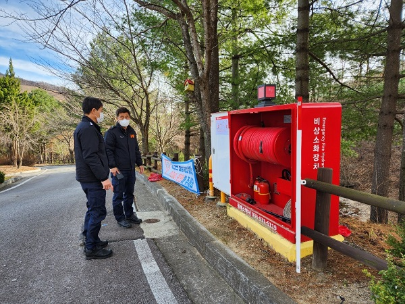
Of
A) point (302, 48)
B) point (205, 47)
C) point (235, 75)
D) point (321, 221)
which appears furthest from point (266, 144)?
point (235, 75)

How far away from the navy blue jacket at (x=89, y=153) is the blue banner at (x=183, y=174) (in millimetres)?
2930

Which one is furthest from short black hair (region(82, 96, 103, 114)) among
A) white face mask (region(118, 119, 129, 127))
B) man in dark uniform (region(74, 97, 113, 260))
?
white face mask (region(118, 119, 129, 127))

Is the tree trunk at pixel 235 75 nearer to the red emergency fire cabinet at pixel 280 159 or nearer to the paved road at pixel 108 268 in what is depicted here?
the red emergency fire cabinet at pixel 280 159

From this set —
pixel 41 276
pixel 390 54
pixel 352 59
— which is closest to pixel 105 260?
pixel 41 276

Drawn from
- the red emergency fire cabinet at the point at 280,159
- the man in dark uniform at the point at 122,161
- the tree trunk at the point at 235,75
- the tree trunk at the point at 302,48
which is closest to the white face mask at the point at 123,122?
the man in dark uniform at the point at 122,161

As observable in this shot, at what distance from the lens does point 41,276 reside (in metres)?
2.99

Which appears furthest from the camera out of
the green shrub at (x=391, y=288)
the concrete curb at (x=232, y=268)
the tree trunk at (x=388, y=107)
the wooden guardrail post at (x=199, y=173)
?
the wooden guardrail post at (x=199, y=173)

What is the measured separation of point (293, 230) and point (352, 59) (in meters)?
6.44

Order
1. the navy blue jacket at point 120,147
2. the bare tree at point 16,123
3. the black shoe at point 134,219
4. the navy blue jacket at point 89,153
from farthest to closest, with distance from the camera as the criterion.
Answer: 1. the bare tree at point 16,123
2. the black shoe at point 134,219
3. the navy blue jacket at point 120,147
4. the navy blue jacket at point 89,153

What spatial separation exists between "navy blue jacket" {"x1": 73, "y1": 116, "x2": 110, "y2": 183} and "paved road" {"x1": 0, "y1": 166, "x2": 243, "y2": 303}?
1140mm

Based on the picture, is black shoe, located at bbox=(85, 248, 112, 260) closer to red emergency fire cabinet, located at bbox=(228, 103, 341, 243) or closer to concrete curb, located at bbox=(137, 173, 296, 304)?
concrete curb, located at bbox=(137, 173, 296, 304)

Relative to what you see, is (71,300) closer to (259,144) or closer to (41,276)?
(41,276)

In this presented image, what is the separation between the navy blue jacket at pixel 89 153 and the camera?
10.7ft

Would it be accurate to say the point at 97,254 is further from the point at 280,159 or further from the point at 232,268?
the point at 280,159
